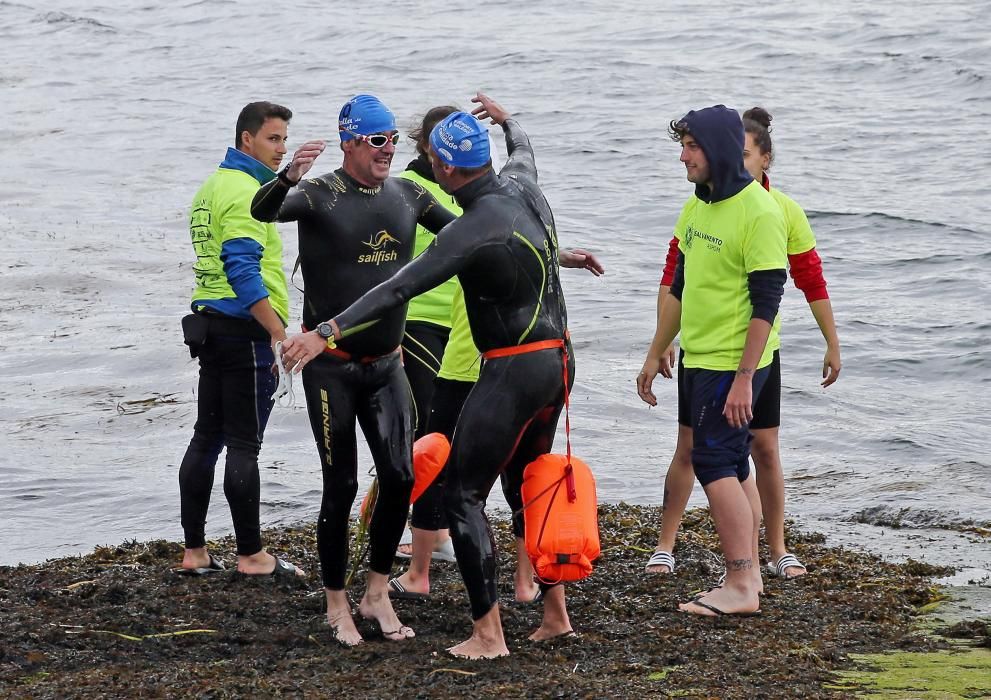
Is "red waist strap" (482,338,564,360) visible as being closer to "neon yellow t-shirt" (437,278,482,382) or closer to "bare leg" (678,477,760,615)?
"neon yellow t-shirt" (437,278,482,382)

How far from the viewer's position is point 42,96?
27141 mm

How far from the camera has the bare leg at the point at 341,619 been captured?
5.89 metres

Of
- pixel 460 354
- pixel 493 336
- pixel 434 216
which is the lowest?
pixel 460 354

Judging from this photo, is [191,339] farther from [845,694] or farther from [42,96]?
[42,96]

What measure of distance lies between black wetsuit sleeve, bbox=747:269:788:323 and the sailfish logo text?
1.60 m

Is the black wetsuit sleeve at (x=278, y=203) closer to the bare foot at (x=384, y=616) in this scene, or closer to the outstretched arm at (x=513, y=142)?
the outstretched arm at (x=513, y=142)

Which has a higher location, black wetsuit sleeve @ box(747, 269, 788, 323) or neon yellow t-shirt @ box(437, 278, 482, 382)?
black wetsuit sleeve @ box(747, 269, 788, 323)

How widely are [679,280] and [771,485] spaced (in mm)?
1144

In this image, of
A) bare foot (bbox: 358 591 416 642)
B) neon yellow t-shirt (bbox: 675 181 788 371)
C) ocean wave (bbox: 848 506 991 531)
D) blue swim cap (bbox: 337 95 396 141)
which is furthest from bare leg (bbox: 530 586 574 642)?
ocean wave (bbox: 848 506 991 531)

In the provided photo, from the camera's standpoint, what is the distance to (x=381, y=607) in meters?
6.09

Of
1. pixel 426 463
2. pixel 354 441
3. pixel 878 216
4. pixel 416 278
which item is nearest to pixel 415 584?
pixel 426 463

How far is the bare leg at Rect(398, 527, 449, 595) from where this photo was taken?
668 centimetres

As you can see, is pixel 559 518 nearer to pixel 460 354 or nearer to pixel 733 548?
pixel 733 548

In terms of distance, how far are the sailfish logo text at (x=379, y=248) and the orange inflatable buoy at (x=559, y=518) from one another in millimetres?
1129
